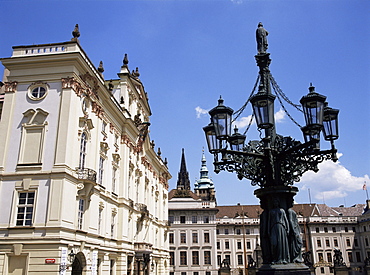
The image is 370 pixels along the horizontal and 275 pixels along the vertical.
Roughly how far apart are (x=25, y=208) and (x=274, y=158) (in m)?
17.5

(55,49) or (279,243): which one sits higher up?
(55,49)

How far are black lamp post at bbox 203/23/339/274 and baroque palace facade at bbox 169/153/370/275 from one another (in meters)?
58.0

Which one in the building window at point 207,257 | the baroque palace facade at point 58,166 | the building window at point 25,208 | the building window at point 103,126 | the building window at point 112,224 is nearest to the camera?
the baroque palace facade at point 58,166

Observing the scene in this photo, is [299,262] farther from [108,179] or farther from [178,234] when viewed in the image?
[178,234]

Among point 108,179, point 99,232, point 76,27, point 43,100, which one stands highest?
point 76,27

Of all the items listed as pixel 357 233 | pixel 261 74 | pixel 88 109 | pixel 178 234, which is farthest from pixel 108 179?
pixel 357 233

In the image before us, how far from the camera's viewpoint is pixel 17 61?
23.7 m

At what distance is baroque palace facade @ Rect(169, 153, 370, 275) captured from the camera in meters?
70.9

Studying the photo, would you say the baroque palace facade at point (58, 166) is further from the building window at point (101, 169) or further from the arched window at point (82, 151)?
the building window at point (101, 169)

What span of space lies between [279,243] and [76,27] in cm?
2247

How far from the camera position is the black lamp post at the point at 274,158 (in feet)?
27.1

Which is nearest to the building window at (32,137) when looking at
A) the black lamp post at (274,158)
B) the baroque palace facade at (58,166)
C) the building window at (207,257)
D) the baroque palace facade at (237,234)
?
the baroque palace facade at (58,166)

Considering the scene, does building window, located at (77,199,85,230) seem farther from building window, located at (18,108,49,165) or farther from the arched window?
building window, located at (18,108,49,165)

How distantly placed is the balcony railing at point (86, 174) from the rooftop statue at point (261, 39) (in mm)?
16581
